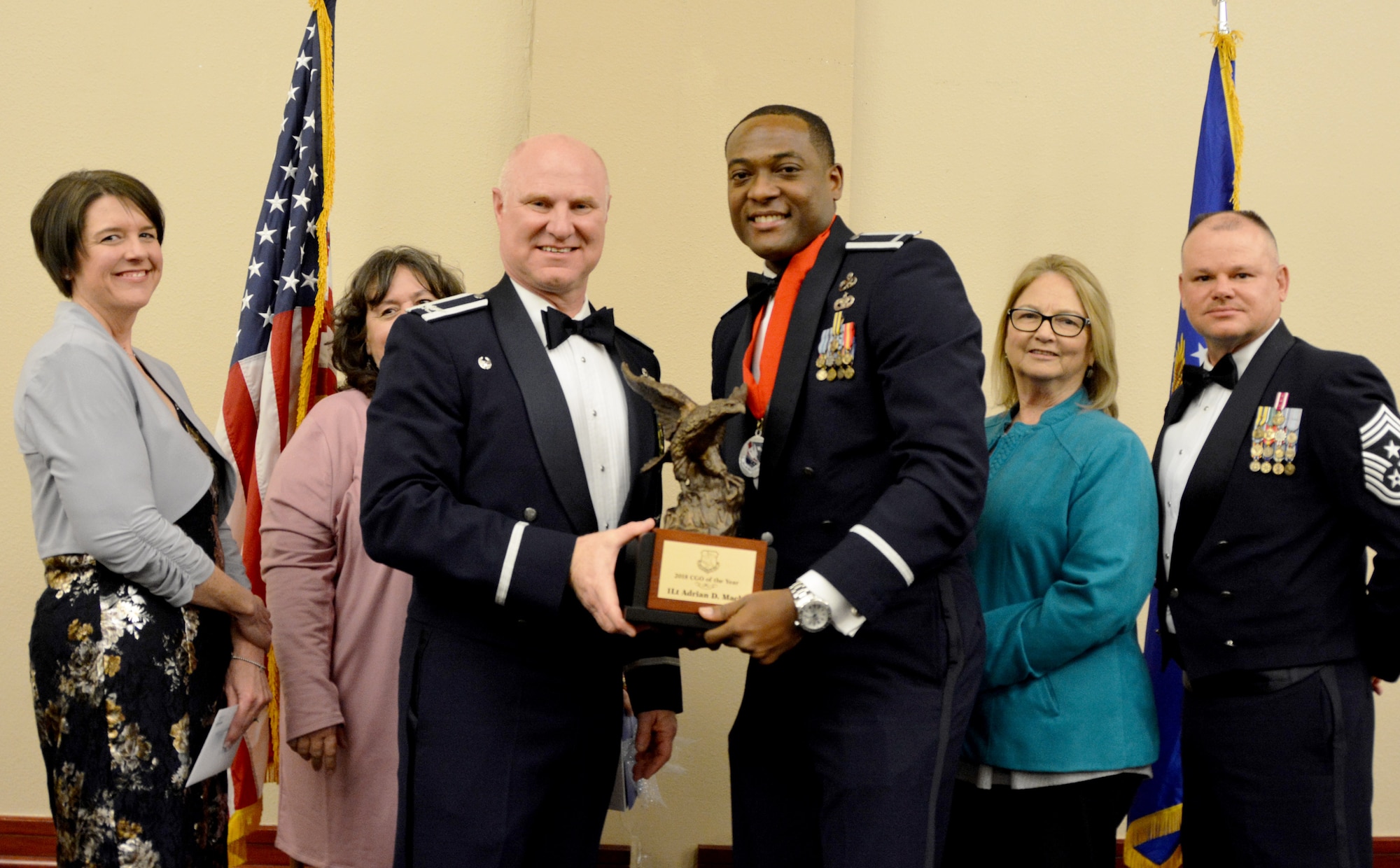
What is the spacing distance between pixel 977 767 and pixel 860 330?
39.5 inches

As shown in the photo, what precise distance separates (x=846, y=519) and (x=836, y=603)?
0.23 meters

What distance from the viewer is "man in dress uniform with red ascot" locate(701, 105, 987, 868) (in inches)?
60.8

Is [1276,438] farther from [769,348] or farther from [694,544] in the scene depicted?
[694,544]

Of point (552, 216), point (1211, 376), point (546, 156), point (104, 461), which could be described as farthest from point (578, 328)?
point (1211, 376)

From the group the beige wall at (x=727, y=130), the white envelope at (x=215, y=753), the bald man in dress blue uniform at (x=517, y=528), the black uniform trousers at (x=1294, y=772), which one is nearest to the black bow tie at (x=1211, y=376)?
the black uniform trousers at (x=1294, y=772)

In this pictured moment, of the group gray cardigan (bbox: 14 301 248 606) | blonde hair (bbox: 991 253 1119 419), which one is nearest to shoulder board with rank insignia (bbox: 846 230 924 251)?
blonde hair (bbox: 991 253 1119 419)

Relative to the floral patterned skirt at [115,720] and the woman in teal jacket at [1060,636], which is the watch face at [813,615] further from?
the floral patterned skirt at [115,720]

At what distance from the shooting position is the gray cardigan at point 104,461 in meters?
1.99

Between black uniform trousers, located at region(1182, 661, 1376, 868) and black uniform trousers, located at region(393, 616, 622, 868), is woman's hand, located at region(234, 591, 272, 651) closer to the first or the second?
black uniform trousers, located at region(393, 616, 622, 868)

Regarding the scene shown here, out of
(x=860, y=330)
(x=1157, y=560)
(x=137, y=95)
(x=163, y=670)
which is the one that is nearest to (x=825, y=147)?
(x=860, y=330)

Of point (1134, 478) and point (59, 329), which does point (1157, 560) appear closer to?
point (1134, 478)

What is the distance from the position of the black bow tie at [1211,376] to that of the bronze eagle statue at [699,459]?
122 cm

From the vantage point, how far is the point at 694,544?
149 centimetres

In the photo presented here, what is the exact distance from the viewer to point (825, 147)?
1892mm
